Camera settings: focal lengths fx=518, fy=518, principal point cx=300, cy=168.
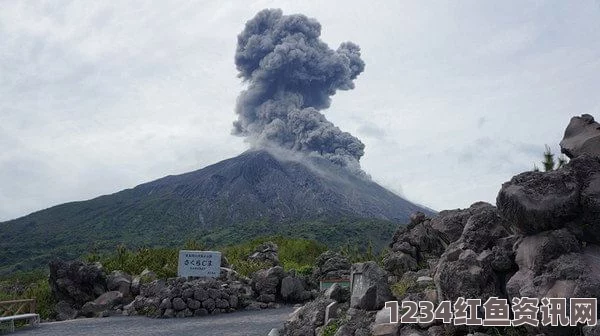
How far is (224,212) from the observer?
120 meters

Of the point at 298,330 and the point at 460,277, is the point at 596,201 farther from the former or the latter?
the point at 298,330

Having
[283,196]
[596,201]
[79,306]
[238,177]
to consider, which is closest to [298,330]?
[596,201]

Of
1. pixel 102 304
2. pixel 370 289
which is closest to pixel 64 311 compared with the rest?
pixel 102 304

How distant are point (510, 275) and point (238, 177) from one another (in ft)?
450

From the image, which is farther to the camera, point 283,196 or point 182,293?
point 283,196

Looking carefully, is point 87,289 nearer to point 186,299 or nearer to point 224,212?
point 186,299

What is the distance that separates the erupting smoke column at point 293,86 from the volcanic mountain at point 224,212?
642 cm

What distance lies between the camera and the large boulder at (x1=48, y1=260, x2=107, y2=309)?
22.5 meters

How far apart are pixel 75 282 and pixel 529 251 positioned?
2046 centimetres

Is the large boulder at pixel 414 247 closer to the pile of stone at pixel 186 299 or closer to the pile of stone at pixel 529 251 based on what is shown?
the pile of stone at pixel 529 251

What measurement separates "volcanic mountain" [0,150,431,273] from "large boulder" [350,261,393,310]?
67860 millimetres

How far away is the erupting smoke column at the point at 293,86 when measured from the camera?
429 feet

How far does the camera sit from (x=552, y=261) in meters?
7.03

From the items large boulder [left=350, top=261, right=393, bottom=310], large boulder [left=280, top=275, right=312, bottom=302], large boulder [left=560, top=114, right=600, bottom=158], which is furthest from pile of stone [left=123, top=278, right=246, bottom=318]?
large boulder [left=560, top=114, right=600, bottom=158]
